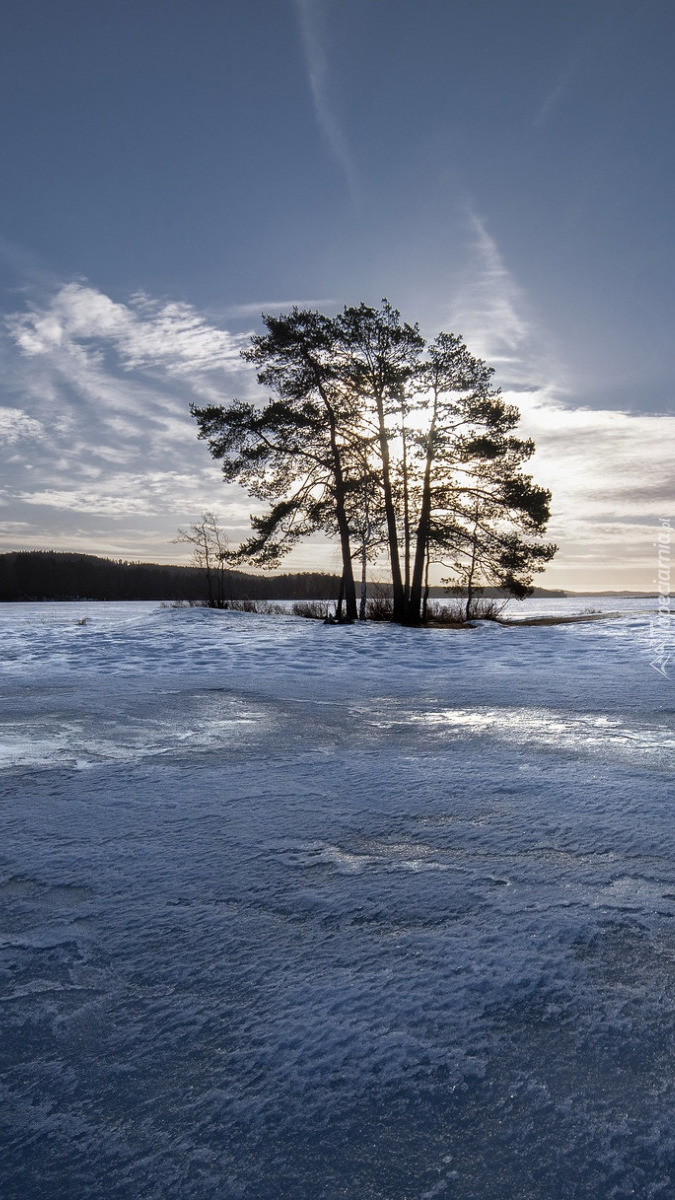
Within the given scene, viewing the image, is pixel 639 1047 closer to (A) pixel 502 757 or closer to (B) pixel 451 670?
(A) pixel 502 757

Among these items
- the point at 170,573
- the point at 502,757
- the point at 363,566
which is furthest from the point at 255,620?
the point at 170,573

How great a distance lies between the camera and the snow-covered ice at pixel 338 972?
1.24 meters

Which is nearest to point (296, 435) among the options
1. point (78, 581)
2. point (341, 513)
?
point (341, 513)

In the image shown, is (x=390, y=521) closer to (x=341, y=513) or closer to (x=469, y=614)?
(x=341, y=513)

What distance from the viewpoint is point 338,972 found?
1801 millimetres

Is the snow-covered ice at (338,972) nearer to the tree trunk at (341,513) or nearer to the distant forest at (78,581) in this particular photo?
the tree trunk at (341,513)

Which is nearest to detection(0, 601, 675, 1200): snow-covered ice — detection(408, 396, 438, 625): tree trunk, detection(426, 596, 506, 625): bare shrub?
detection(408, 396, 438, 625): tree trunk

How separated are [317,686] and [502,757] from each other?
3.87 metres

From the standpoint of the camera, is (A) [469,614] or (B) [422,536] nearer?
(B) [422,536]

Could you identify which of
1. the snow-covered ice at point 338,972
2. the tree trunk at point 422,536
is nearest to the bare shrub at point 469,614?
the tree trunk at point 422,536

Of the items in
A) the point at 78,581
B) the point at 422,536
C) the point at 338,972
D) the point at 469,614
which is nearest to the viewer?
the point at 338,972

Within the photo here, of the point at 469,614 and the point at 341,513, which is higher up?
the point at 341,513

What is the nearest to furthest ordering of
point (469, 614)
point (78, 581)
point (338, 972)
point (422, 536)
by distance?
point (338, 972) → point (422, 536) → point (469, 614) → point (78, 581)

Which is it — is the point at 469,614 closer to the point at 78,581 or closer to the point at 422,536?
the point at 422,536
